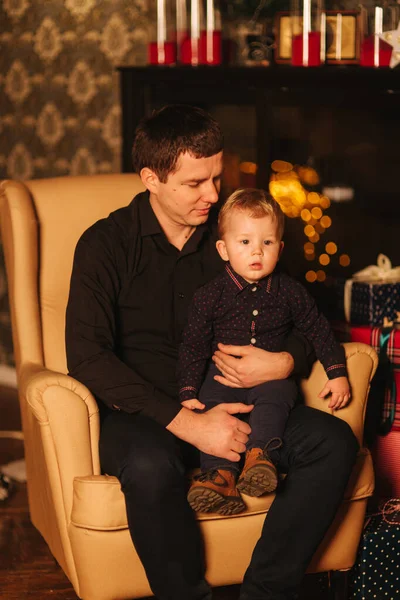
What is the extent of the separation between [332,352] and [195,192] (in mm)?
520

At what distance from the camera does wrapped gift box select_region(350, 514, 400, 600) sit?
2.21 metres

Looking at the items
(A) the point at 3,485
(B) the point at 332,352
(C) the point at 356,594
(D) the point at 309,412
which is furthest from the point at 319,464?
(A) the point at 3,485

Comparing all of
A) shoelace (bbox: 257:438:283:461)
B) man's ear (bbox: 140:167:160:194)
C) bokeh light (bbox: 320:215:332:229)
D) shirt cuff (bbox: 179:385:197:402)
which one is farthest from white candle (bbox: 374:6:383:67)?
shoelace (bbox: 257:438:283:461)

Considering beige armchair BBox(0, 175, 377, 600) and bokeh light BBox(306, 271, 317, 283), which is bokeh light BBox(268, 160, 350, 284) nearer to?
bokeh light BBox(306, 271, 317, 283)

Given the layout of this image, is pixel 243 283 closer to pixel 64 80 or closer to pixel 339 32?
pixel 339 32

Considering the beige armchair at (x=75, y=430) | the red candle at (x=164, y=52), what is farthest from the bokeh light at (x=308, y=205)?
the beige armchair at (x=75, y=430)

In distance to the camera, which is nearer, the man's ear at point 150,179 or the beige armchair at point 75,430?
the beige armchair at point 75,430

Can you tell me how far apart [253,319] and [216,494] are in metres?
0.47

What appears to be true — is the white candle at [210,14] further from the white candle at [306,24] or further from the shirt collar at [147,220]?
the shirt collar at [147,220]

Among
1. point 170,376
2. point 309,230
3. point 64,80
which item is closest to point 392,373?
point 170,376

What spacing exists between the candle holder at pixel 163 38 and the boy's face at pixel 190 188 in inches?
55.3

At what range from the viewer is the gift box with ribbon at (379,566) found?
2.21m

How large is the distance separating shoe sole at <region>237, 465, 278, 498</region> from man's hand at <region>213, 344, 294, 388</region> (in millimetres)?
292

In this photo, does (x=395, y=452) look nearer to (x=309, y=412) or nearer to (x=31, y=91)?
(x=309, y=412)
